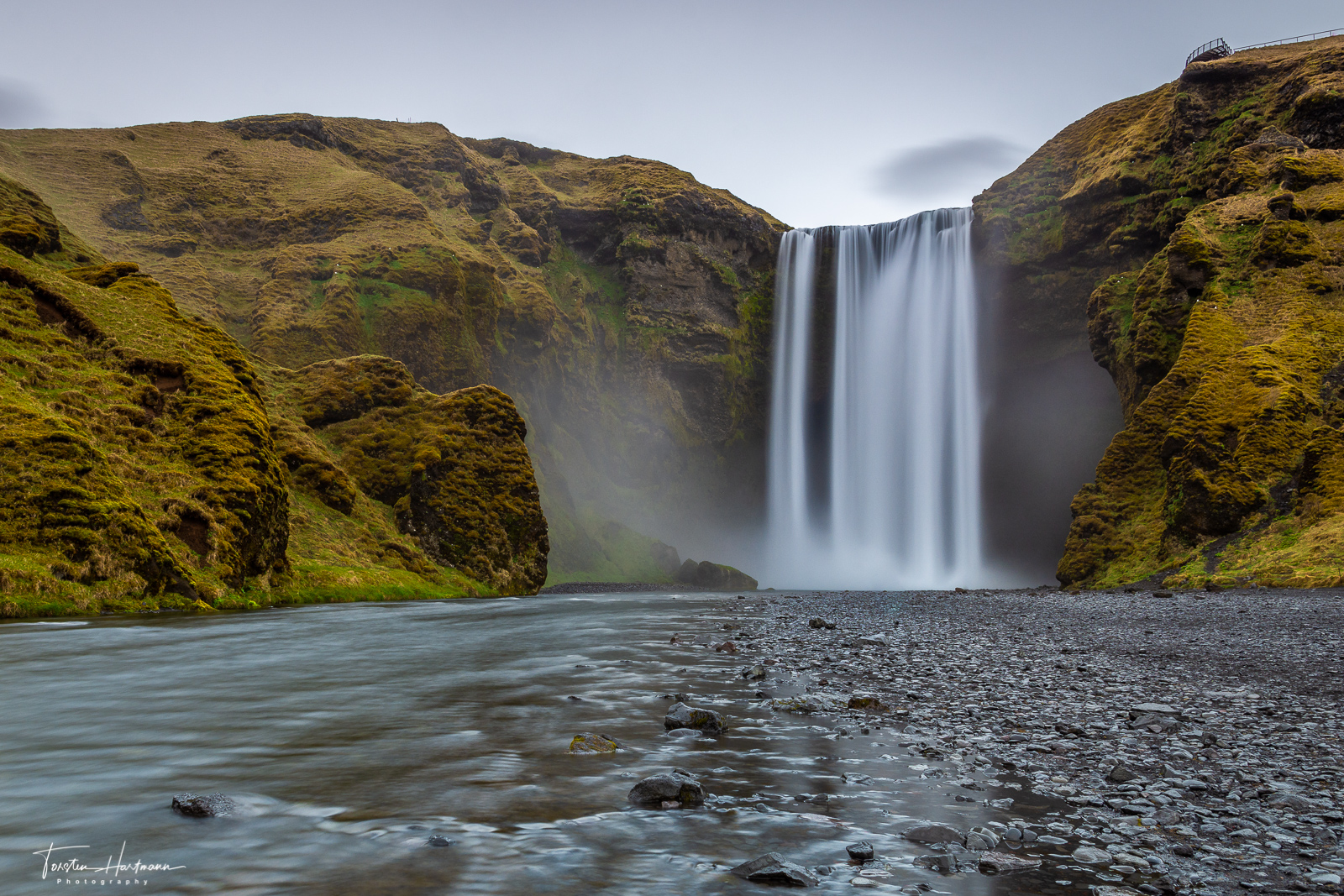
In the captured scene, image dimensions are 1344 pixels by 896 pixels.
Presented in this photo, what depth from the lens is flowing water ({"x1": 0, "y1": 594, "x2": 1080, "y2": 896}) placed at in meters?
4.16

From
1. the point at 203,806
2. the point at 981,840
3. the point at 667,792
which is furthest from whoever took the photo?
the point at 667,792

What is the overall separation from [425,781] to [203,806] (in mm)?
1528

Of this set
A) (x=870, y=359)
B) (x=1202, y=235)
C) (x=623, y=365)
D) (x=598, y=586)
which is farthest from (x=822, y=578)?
(x=1202, y=235)

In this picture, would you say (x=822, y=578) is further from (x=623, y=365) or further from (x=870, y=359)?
(x=623, y=365)

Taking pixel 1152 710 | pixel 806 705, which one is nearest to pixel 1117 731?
pixel 1152 710

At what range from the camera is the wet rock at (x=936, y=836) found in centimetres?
461

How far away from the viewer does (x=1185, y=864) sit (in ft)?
13.8

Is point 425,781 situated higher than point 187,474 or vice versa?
point 187,474

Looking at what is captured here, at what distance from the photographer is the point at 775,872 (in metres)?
4.04

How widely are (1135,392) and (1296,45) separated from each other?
39664mm

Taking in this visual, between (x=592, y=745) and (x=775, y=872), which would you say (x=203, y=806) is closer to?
(x=592, y=745)

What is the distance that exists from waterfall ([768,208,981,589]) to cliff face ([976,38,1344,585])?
772 centimetres

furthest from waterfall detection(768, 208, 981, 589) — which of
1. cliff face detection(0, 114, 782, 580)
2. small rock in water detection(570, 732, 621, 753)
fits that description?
small rock in water detection(570, 732, 621, 753)

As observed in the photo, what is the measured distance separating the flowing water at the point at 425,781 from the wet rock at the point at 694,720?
0.21 meters
